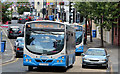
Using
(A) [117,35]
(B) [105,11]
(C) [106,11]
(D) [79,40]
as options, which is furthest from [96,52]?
(A) [117,35]

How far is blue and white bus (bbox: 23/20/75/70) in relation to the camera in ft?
65.8

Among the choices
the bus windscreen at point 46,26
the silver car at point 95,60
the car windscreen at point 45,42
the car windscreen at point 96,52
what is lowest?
the silver car at point 95,60

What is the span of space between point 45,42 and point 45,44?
0.12 metres

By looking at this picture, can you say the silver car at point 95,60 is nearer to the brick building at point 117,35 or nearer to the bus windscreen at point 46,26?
the bus windscreen at point 46,26

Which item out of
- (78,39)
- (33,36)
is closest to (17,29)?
(78,39)

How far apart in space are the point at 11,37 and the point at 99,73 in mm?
39769

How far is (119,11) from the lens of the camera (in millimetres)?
45344

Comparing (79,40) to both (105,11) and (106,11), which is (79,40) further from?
(105,11)

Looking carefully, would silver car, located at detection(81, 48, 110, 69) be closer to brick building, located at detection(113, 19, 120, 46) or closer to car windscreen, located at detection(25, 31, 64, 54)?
car windscreen, located at detection(25, 31, 64, 54)

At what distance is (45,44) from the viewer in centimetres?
2011

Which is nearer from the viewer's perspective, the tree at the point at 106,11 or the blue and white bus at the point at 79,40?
the blue and white bus at the point at 79,40

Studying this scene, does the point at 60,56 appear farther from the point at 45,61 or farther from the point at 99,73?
the point at 99,73

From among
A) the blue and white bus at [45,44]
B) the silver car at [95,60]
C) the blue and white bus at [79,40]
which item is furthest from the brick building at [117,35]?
the blue and white bus at [45,44]

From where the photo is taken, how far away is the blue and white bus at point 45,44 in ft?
65.8
